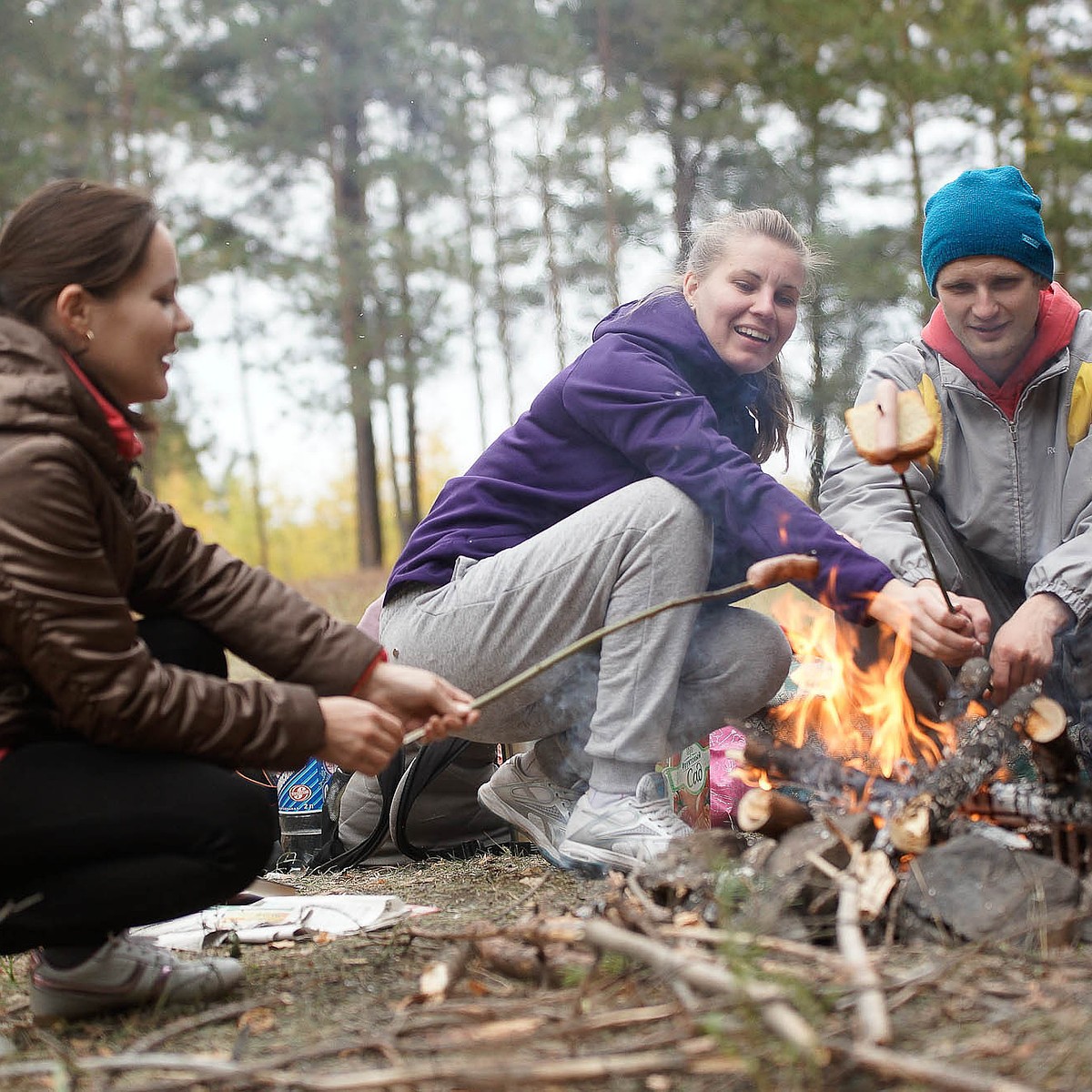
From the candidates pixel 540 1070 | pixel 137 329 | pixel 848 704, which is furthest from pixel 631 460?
pixel 540 1070

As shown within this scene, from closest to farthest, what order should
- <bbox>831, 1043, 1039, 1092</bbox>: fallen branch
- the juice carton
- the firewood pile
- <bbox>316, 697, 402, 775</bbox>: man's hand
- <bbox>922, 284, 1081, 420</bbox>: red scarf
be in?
<bbox>831, 1043, 1039, 1092</bbox>: fallen branch, the firewood pile, <bbox>316, 697, 402, 775</bbox>: man's hand, the juice carton, <bbox>922, 284, 1081, 420</bbox>: red scarf

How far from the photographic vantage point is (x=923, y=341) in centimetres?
356

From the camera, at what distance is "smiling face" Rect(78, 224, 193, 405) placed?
221cm

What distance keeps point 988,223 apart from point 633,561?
4.61 feet

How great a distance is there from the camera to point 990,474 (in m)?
3.38

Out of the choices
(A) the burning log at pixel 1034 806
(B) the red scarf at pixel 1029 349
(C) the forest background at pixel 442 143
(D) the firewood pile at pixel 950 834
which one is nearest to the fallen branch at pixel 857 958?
(D) the firewood pile at pixel 950 834

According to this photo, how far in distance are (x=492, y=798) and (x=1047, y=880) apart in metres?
1.60

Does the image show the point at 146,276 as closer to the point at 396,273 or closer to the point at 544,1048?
the point at 544,1048

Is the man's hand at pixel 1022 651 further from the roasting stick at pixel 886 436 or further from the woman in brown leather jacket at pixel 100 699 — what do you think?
the woman in brown leather jacket at pixel 100 699

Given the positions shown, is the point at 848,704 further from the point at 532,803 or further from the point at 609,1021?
the point at 609,1021

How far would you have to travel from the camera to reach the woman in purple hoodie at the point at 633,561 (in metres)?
2.85

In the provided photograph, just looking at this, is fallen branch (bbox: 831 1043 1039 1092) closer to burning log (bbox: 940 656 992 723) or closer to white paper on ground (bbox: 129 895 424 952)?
burning log (bbox: 940 656 992 723)

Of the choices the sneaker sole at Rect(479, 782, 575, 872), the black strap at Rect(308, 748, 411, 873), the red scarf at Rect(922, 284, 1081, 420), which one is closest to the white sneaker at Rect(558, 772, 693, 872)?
the sneaker sole at Rect(479, 782, 575, 872)

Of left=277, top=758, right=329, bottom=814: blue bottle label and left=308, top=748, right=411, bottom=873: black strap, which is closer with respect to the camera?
left=308, top=748, right=411, bottom=873: black strap
